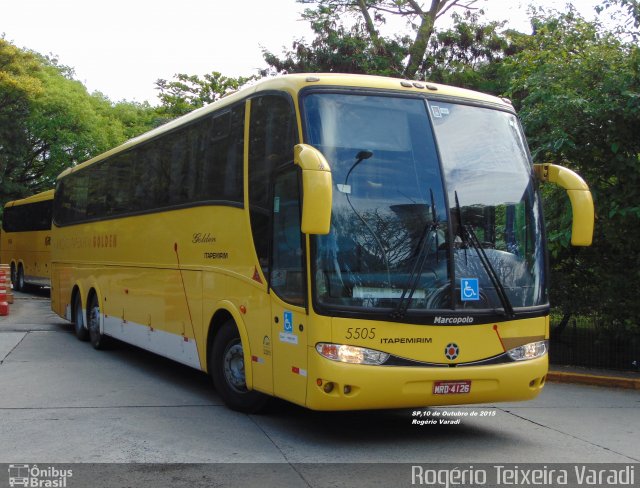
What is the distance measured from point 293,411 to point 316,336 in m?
2.22

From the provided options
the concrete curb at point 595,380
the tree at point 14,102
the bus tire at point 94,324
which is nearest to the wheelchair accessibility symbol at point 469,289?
the concrete curb at point 595,380

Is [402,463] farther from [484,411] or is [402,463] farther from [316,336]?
[484,411]

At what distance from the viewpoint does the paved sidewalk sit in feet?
37.7

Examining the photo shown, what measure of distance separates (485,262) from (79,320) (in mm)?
10234

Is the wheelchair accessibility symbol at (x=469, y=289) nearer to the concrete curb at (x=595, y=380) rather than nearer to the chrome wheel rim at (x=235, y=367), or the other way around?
the chrome wheel rim at (x=235, y=367)

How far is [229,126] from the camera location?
9.04 meters

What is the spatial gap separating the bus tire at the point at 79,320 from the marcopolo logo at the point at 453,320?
9.62m

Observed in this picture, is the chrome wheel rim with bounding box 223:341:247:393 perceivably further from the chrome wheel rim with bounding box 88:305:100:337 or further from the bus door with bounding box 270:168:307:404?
the chrome wheel rim with bounding box 88:305:100:337

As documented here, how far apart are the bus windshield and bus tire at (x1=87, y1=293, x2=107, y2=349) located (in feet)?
26.8

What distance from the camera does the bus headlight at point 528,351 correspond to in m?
7.36

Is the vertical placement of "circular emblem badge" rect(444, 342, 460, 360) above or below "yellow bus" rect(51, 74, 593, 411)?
below

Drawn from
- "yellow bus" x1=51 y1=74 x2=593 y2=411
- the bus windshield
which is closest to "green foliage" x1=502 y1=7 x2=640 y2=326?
"yellow bus" x1=51 y1=74 x2=593 y2=411

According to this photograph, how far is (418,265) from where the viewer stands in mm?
6953

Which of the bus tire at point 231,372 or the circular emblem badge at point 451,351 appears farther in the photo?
the bus tire at point 231,372
